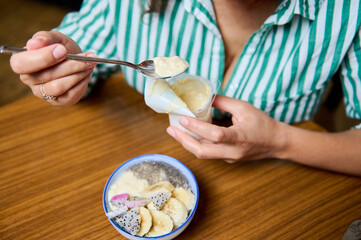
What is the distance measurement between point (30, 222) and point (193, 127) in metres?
0.61

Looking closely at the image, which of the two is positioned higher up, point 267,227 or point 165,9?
point 165,9

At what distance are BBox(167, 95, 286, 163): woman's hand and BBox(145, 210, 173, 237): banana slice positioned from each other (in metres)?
0.23

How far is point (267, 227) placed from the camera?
917 millimetres

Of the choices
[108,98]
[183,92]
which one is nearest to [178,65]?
[183,92]

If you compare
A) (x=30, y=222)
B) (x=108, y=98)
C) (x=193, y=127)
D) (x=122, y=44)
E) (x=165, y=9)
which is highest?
(x=165, y=9)

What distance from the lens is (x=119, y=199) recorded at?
0.86 m

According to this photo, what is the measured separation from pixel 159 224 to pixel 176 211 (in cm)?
6

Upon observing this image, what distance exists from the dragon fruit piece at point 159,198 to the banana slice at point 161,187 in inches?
0.9

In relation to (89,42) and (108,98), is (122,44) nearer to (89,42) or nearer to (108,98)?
(89,42)

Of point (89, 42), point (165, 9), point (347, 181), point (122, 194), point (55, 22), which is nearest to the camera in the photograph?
point (122, 194)

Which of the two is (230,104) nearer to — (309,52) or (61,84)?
(309,52)

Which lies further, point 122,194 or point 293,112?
point 293,112

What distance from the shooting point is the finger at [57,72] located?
83 centimetres

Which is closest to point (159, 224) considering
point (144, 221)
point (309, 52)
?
point (144, 221)
